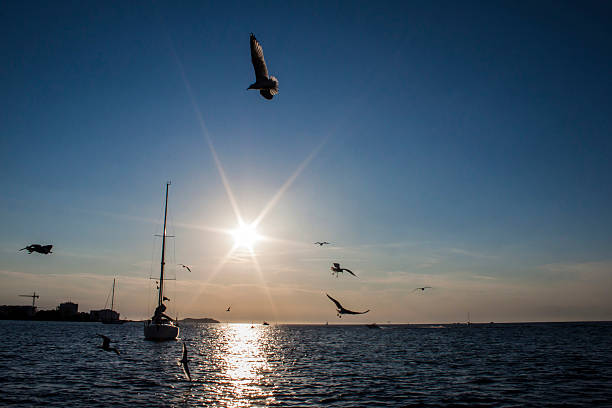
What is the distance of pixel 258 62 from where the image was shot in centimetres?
1307

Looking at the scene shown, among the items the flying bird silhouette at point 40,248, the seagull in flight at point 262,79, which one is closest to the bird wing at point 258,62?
the seagull in flight at point 262,79

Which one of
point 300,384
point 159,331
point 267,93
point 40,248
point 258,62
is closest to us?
point 258,62

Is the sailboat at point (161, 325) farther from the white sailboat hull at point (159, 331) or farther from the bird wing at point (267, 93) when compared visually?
the bird wing at point (267, 93)

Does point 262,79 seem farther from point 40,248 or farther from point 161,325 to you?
point 161,325

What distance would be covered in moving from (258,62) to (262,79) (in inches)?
20.5

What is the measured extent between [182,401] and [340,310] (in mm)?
8690

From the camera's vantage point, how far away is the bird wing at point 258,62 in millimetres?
12774

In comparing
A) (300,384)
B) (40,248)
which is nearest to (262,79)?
(40,248)

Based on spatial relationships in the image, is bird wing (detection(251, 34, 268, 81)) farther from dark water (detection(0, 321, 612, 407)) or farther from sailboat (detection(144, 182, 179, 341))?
sailboat (detection(144, 182, 179, 341))

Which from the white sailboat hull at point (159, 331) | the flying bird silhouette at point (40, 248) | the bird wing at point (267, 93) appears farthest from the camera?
the white sailboat hull at point (159, 331)

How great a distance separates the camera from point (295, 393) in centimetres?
2250

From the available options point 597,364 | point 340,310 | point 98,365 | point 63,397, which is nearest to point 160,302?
point 98,365

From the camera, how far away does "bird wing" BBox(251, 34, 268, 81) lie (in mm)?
12774

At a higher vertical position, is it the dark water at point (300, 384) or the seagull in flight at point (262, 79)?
the seagull in flight at point (262, 79)
